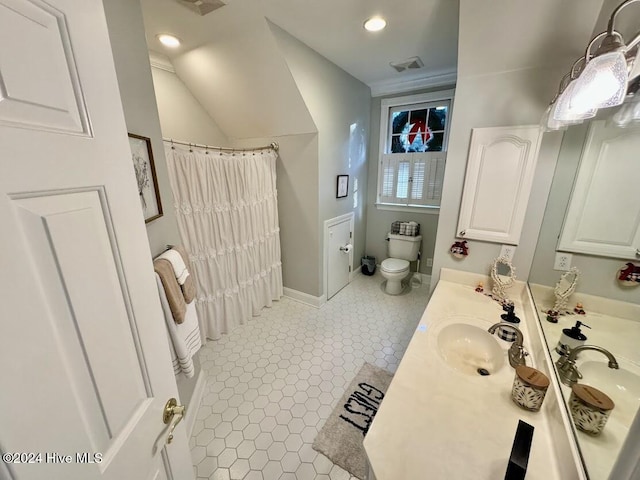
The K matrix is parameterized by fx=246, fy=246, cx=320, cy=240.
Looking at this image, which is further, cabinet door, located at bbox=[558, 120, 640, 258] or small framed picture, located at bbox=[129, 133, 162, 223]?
small framed picture, located at bbox=[129, 133, 162, 223]

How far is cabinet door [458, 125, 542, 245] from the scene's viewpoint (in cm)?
145

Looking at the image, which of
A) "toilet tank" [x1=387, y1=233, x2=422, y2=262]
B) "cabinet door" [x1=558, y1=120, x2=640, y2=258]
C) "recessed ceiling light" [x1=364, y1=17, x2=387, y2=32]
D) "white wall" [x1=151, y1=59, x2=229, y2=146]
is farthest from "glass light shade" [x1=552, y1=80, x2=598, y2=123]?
"white wall" [x1=151, y1=59, x2=229, y2=146]

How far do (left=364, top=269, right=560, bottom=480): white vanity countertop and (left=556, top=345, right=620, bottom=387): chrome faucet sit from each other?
5.1 inches

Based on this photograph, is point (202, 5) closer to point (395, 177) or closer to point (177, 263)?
point (177, 263)

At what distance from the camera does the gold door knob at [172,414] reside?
2.37 ft

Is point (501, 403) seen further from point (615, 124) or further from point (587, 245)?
point (615, 124)

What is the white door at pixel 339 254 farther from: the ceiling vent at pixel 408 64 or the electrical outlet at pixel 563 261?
the electrical outlet at pixel 563 261

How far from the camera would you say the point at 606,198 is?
3.72ft

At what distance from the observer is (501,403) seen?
36.3 inches

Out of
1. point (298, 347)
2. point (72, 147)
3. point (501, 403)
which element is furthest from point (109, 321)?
point (298, 347)

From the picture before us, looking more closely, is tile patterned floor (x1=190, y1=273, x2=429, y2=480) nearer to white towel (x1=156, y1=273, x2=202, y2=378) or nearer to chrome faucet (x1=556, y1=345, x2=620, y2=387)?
white towel (x1=156, y1=273, x2=202, y2=378)

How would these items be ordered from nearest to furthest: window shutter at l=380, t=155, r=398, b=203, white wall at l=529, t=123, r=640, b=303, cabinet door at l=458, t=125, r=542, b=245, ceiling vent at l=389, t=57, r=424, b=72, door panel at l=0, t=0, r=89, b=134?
door panel at l=0, t=0, r=89, b=134, white wall at l=529, t=123, r=640, b=303, cabinet door at l=458, t=125, r=542, b=245, ceiling vent at l=389, t=57, r=424, b=72, window shutter at l=380, t=155, r=398, b=203

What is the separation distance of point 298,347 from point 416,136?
9.24 ft

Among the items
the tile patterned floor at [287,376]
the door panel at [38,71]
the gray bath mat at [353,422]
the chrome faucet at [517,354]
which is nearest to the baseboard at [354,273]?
the tile patterned floor at [287,376]
